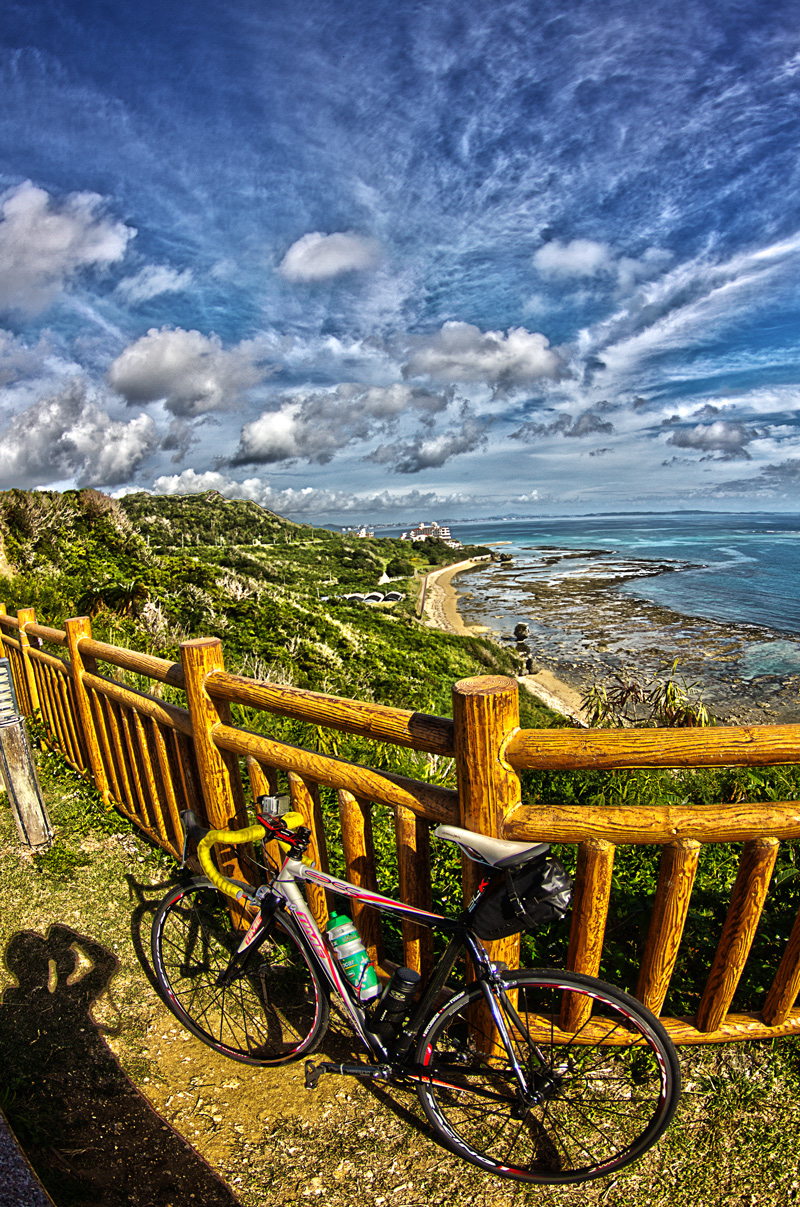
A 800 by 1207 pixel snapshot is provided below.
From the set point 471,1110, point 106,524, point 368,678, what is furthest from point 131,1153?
point 106,524

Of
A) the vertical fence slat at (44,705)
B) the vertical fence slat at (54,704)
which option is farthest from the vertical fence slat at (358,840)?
the vertical fence slat at (44,705)

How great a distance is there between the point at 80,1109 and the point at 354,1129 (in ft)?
3.76

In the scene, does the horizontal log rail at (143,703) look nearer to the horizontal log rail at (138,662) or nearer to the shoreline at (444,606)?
the horizontal log rail at (138,662)

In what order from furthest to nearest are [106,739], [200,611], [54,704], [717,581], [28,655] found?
[717,581], [200,611], [28,655], [54,704], [106,739]

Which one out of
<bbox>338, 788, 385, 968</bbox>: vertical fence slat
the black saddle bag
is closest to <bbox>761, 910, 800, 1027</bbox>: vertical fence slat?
the black saddle bag

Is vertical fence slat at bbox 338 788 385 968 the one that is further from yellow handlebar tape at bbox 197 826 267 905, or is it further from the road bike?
yellow handlebar tape at bbox 197 826 267 905

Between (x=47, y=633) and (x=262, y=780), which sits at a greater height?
(x=47, y=633)

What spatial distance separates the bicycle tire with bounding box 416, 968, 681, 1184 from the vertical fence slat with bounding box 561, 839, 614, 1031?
0.06 m

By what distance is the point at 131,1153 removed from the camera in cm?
223

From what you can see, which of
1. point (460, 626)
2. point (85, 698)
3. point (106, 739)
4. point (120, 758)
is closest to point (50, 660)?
point (85, 698)

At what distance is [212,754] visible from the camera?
3078 mm

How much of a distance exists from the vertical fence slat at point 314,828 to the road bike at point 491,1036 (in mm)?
216

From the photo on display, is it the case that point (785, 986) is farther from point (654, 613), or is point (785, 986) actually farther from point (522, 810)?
point (654, 613)

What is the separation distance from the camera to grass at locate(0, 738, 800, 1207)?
6.70 feet
